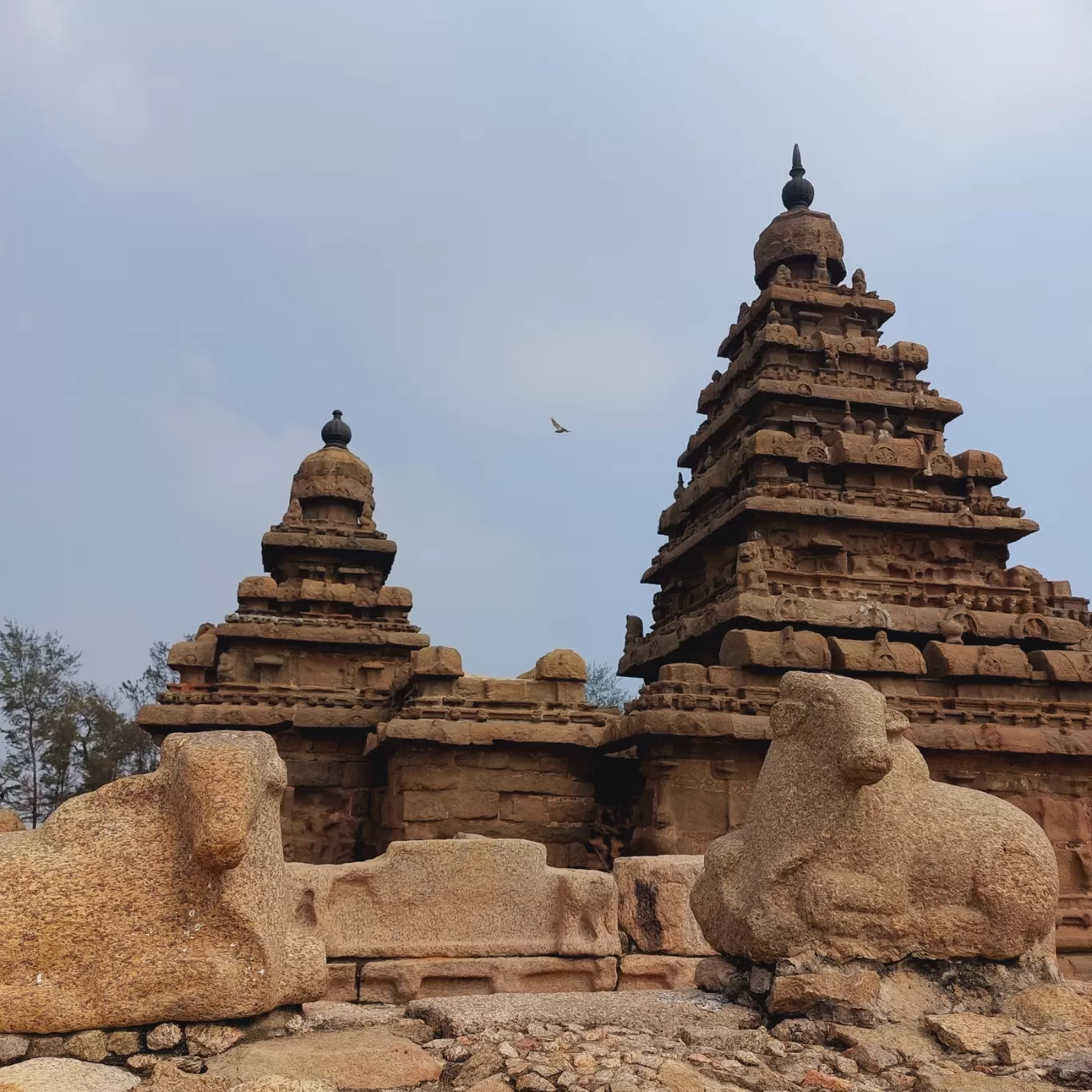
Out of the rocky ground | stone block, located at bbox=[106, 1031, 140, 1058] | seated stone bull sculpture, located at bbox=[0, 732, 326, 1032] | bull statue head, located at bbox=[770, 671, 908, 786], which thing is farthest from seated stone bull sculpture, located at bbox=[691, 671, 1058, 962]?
stone block, located at bbox=[106, 1031, 140, 1058]

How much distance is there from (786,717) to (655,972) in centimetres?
224

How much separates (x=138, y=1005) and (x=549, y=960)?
2.90 metres

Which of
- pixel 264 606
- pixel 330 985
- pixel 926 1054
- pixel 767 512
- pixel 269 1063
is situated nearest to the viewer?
pixel 269 1063

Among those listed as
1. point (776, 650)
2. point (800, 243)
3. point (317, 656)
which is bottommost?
point (776, 650)

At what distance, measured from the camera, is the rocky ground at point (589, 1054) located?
3.70 metres

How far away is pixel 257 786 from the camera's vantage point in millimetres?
4012

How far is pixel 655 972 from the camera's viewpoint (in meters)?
6.39

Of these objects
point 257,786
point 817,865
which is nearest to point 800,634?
point 817,865

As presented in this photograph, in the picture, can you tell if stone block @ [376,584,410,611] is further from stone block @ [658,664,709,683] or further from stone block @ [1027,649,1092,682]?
stone block @ [1027,649,1092,682]

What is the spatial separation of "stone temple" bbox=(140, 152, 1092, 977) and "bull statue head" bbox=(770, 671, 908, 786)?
5387mm

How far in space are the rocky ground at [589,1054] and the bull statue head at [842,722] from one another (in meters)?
1.09

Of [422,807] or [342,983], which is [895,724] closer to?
[342,983]

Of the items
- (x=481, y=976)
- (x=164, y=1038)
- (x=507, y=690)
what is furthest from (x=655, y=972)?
(x=507, y=690)

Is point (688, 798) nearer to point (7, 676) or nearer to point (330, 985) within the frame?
point (330, 985)
